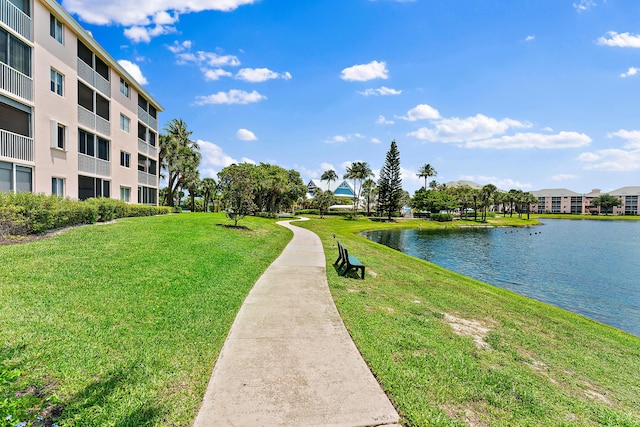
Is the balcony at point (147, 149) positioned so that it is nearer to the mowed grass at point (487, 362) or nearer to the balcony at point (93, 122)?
the balcony at point (93, 122)

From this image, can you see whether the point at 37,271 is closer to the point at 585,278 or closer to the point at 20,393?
the point at 20,393

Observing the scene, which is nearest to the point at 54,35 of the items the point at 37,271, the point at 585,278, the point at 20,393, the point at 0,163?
the point at 0,163

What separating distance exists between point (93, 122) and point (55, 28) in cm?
501

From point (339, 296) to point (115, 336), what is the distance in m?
4.87

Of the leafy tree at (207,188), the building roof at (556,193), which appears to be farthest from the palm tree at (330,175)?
the building roof at (556,193)

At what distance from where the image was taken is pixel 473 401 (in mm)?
3725

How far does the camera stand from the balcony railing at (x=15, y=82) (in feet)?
40.2

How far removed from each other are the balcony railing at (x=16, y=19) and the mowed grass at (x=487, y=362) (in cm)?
1708

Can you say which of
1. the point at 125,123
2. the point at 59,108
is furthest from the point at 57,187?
the point at 125,123

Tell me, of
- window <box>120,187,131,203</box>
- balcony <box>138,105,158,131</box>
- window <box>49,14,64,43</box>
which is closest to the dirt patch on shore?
window <box>49,14,64,43</box>

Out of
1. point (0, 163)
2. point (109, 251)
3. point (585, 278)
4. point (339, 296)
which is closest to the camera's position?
point (339, 296)

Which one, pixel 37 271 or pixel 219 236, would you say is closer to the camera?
pixel 37 271

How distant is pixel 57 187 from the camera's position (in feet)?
51.0

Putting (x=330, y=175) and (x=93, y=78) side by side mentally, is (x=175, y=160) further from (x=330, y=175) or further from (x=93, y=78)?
(x=330, y=175)
